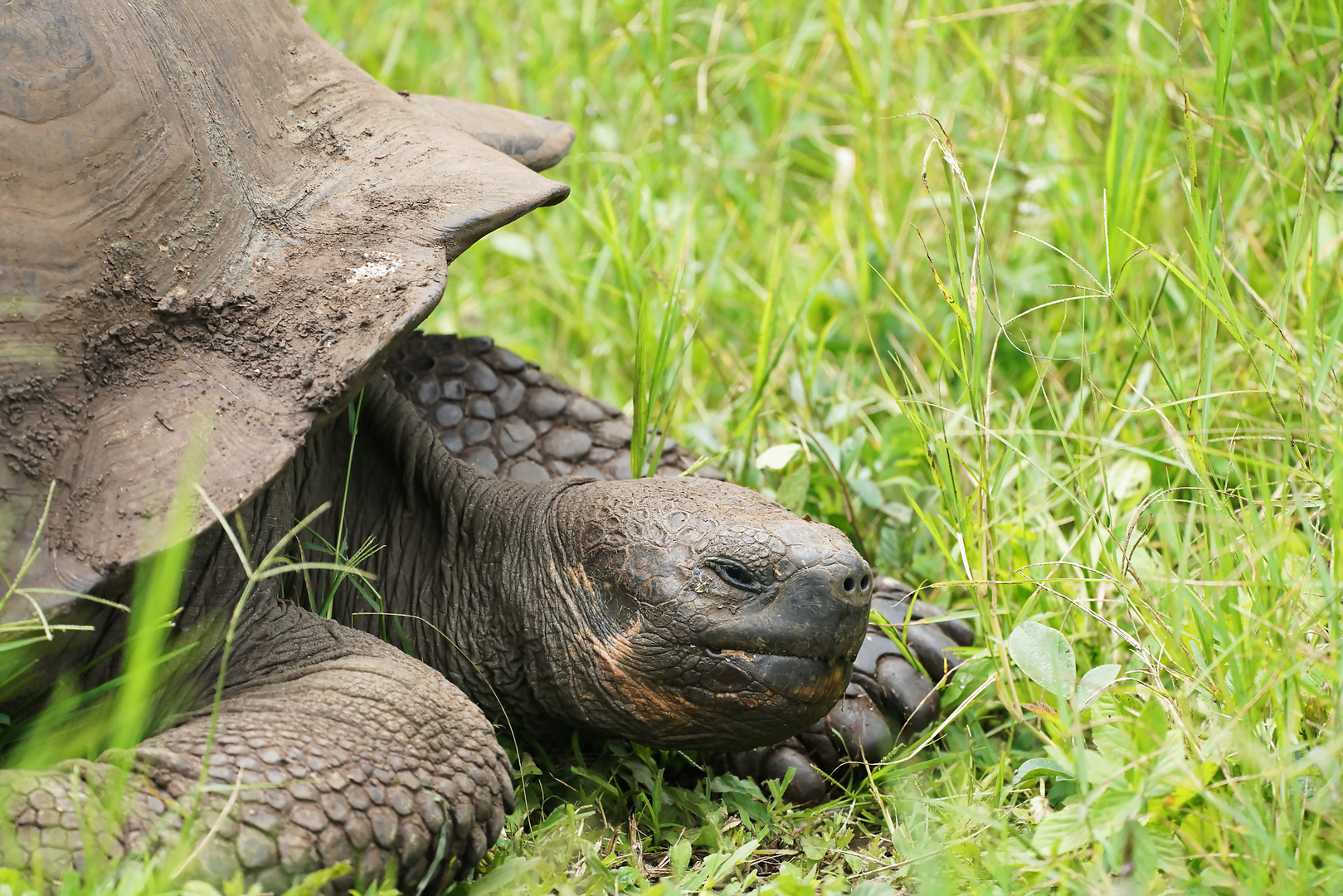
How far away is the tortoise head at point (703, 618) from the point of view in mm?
1874

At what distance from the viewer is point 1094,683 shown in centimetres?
181

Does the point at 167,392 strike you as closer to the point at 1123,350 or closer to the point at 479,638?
the point at 479,638

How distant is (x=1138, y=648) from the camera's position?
73.7 inches

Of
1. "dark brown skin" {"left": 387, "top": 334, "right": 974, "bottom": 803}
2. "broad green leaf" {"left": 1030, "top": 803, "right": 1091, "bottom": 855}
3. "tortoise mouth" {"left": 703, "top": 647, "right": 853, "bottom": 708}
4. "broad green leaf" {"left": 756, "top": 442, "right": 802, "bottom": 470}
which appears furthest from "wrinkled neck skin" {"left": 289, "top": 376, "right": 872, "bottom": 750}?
"broad green leaf" {"left": 756, "top": 442, "right": 802, "bottom": 470}

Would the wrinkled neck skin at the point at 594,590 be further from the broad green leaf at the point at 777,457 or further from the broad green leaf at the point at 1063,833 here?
the broad green leaf at the point at 777,457

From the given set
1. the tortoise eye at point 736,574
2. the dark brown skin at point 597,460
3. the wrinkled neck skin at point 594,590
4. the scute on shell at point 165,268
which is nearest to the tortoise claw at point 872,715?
the dark brown skin at point 597,460

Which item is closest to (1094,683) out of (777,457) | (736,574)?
(736,574)

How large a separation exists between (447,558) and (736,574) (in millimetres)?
670

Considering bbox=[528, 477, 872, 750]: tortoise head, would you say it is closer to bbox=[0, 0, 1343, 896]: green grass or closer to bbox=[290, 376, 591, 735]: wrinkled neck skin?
bbox=[290, 376, 591, 735]: wrinkled neck skin

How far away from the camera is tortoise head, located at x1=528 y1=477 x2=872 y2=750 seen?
1874mm

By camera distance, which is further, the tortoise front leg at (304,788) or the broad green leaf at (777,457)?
the broad green leaf at (777,457)

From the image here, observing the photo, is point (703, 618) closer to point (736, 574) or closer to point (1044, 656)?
point (736, 574)

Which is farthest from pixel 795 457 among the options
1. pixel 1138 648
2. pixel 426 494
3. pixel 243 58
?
pixel 243 58

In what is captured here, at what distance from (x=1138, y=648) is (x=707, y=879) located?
0.76 m
